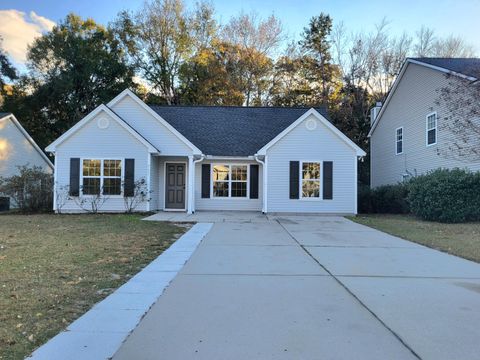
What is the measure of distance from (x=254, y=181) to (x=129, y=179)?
5.84 m

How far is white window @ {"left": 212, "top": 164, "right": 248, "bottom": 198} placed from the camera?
20.0 metres

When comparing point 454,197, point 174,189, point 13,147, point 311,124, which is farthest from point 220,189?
point 13,147

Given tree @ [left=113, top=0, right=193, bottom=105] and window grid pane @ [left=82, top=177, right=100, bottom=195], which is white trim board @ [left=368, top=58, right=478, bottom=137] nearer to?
window grid pane @ [left=82, top=177, right=100, bottom=195]

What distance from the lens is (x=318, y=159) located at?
1859cm

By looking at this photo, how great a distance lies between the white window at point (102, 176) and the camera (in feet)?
59.2

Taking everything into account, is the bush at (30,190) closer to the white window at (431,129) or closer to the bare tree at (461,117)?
the bare tree at (461,117)

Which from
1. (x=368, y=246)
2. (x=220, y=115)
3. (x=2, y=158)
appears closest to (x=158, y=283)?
(x=368, y=246)

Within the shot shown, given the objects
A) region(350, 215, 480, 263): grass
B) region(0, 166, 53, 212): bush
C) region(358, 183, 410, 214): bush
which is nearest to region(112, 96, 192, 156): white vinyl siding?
region(0, 166, 53, 212): bush

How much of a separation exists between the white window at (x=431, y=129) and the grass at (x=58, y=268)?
12886 mm

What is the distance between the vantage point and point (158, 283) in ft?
20.1

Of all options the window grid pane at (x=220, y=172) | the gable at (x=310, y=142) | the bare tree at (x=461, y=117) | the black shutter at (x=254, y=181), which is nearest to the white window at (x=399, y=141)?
the bare tree at (x=461, y=117)

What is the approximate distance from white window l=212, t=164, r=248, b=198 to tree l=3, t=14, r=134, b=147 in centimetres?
1972

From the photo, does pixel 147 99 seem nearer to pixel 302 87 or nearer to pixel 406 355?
pixel 302 87

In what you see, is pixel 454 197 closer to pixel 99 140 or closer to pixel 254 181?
pixel 254 181
